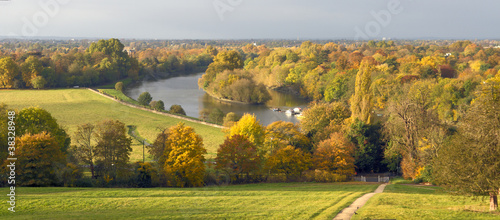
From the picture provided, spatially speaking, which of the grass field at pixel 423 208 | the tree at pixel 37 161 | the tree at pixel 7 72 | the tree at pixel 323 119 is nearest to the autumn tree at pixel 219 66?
the tree at pixel 7 72

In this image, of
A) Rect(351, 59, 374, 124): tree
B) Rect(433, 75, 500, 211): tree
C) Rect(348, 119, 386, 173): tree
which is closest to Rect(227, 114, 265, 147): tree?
Rect(348, 119, 386, 173): tree

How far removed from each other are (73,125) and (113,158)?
65.6ft

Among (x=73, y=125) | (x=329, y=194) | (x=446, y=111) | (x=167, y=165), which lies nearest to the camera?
(x=329, y=194)

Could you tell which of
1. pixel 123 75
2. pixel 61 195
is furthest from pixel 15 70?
pixel 61 195

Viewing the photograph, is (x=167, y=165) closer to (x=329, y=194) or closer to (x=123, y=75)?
(x=329, y=194)

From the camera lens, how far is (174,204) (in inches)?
591

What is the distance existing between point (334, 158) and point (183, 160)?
10.4m

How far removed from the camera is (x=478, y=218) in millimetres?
12062

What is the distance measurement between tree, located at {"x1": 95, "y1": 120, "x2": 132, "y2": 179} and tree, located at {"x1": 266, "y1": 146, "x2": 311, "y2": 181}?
9393mm

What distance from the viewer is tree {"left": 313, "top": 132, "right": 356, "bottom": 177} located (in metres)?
25.5

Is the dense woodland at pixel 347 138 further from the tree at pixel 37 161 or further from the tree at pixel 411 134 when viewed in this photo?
the tree at pixel 37 161

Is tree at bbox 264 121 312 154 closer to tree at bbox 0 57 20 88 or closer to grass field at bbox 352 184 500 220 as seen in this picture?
grass field at bbox 352 184 500 220

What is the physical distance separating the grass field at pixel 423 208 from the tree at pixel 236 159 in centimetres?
929

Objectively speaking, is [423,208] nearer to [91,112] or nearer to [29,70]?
[91,112]
